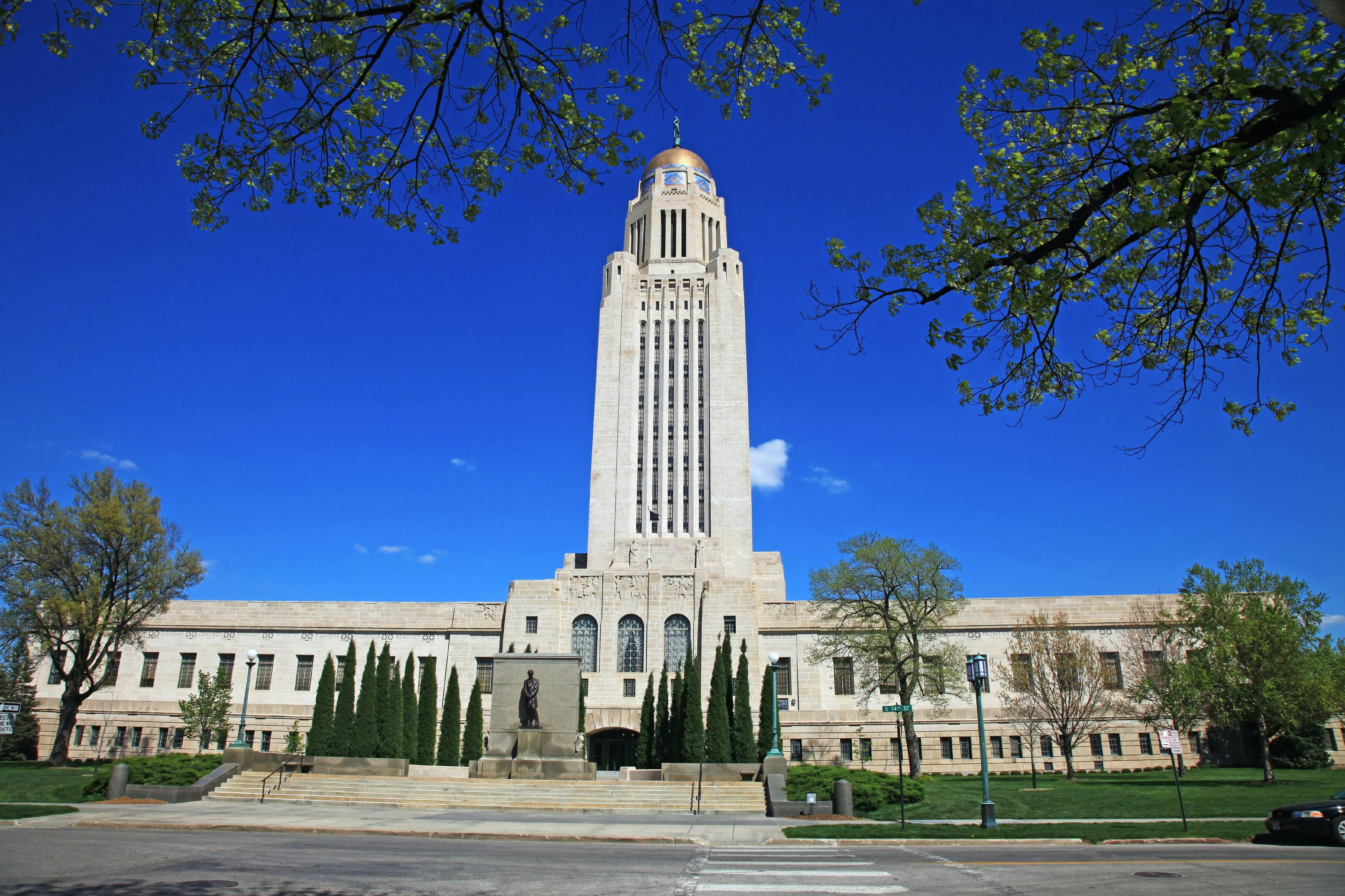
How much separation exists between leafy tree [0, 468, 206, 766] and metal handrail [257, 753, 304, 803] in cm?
1443

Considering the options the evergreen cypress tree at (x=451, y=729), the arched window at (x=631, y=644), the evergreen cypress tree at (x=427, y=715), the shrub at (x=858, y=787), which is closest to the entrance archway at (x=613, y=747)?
the arched window at (x=631, y=644)

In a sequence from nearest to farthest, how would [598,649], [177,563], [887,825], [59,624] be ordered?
[887,825] → [59,624] → [177,563] → [598,649]

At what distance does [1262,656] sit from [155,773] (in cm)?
4254

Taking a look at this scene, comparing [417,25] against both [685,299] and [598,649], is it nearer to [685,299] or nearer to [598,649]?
[598,649]

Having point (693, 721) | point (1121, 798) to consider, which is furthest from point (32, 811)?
point (1121, 798)

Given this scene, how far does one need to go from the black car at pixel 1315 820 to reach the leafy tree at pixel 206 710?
42129 mm

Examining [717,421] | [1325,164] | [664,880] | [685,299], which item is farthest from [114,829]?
[685,299]

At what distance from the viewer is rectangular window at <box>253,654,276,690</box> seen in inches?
2019

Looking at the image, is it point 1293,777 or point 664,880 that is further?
point 1293,777

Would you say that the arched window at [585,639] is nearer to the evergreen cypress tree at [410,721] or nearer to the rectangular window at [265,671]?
the evergreen cypress tree at [410,721]

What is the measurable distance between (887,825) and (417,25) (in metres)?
19.2

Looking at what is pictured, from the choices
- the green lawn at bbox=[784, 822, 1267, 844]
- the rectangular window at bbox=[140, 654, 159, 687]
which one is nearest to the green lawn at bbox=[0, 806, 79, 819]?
the green lawn at bbox=[784, 822, 1267, 844]

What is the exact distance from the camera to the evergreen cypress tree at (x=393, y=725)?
34531 mm

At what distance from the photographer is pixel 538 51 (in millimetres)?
7668
